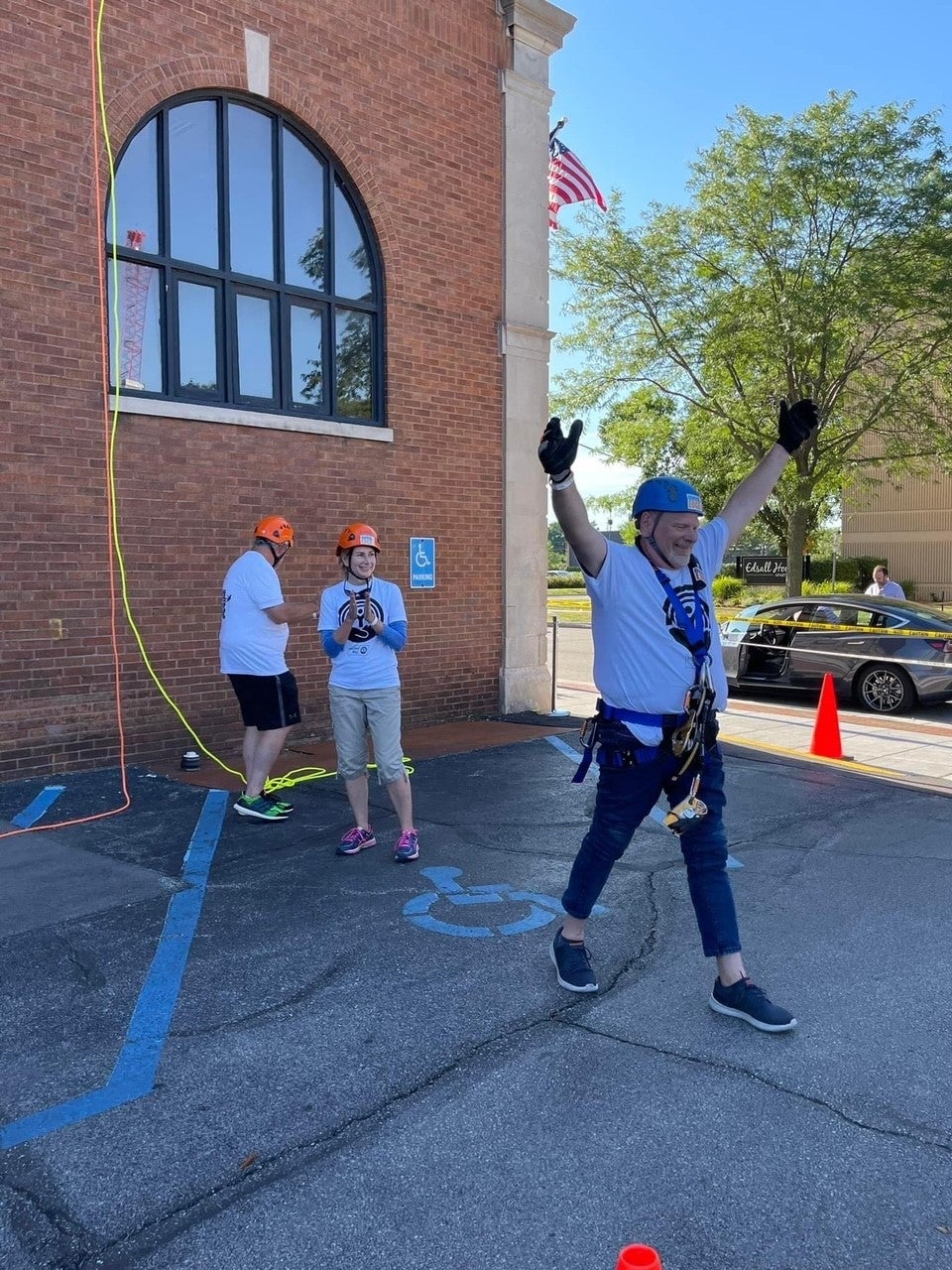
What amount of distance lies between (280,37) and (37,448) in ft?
14.4

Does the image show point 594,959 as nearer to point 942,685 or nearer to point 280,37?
point 280,37

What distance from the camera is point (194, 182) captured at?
8.71 metres

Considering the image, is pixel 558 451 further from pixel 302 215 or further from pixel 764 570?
pixel 764 570

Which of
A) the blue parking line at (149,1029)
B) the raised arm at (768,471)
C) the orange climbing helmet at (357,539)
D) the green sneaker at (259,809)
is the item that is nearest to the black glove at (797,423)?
the raised arm at (768,471)

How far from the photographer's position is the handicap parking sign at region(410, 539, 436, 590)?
10.3m

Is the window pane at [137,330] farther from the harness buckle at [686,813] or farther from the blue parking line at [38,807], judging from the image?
the harness buckle at [686,813]

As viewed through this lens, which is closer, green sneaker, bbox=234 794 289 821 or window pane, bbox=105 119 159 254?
green sneaker, bbox=234 794 289 821

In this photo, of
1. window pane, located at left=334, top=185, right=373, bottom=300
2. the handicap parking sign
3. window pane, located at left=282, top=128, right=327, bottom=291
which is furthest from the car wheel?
window pane, located at left=282, top=128, right=327, bottom=291

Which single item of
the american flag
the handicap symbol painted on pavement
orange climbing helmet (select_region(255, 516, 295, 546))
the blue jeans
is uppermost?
the american flag

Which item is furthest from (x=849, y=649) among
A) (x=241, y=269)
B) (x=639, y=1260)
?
(x=639, y=1260)

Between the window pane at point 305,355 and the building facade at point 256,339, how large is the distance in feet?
0.07

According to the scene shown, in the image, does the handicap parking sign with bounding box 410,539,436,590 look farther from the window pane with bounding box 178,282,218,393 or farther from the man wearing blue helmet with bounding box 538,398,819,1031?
the man wearing blue helmet with bounding box 538,398,819,1031

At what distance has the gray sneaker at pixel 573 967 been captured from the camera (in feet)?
13.1

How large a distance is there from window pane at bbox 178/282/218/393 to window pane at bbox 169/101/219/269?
0.27m
